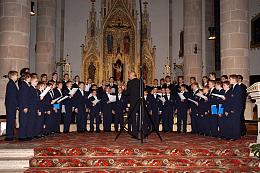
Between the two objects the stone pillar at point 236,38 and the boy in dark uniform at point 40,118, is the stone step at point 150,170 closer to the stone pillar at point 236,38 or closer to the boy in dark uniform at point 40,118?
the boy in dark uniform at point 40,118

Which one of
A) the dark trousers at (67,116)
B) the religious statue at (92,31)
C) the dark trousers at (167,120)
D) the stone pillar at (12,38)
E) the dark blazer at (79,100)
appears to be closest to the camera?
the stone pillar at (12,38)

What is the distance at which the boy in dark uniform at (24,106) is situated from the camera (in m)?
7.69

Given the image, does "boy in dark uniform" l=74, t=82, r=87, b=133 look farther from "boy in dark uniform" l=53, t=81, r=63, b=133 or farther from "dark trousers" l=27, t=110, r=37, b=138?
"dark trousers" l=27, t=110, r=37, b=138

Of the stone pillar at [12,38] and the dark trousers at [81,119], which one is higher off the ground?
the stone pillar at [12,38]

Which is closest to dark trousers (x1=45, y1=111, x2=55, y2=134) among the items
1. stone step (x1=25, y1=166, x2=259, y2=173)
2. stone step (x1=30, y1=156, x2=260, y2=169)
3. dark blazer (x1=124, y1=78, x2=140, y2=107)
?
dark blazer (x1=124, y1=78, x2=140, y2=107)

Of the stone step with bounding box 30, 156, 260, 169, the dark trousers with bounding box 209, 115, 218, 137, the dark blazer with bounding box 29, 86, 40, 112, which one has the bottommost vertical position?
the stone step with bounding box 30, 156, 260, 169

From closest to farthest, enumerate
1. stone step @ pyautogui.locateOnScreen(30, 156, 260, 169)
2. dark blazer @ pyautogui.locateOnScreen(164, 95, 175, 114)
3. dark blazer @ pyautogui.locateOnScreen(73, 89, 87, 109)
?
1. stone step @ pyautogui.locateOnScreen(30, 156, 260, 169)
2. dark blazer @ pyautogui.locateOnScreen(73, 89, 87, 109)
3. dark blazer @ pyautogui.locateOnScreen(164, 95, 175, 114)

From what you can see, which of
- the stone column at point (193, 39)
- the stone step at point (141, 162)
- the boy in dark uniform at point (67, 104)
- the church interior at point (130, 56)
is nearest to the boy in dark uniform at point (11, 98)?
the church interior at point (130, 56)

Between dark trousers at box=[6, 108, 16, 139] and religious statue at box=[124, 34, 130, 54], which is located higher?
religious statue at box=[124, 34, 130, 54]

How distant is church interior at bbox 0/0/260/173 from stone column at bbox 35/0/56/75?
0.15 ft

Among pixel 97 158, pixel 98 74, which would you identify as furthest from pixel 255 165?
pixel 98 74

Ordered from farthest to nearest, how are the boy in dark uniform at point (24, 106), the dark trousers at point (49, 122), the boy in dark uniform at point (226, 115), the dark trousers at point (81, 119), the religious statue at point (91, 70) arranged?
the religious statue at point (91, 70) → the dark trousers at point (81, 119) → the dark trousers at point (49, 122) → the boy in dark uniform at point (226, 115) → the boy in dark uniform at point (24, 106)

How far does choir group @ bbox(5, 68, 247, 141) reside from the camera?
7852 mm

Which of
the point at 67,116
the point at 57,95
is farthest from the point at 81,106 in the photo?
the point at 57,95
